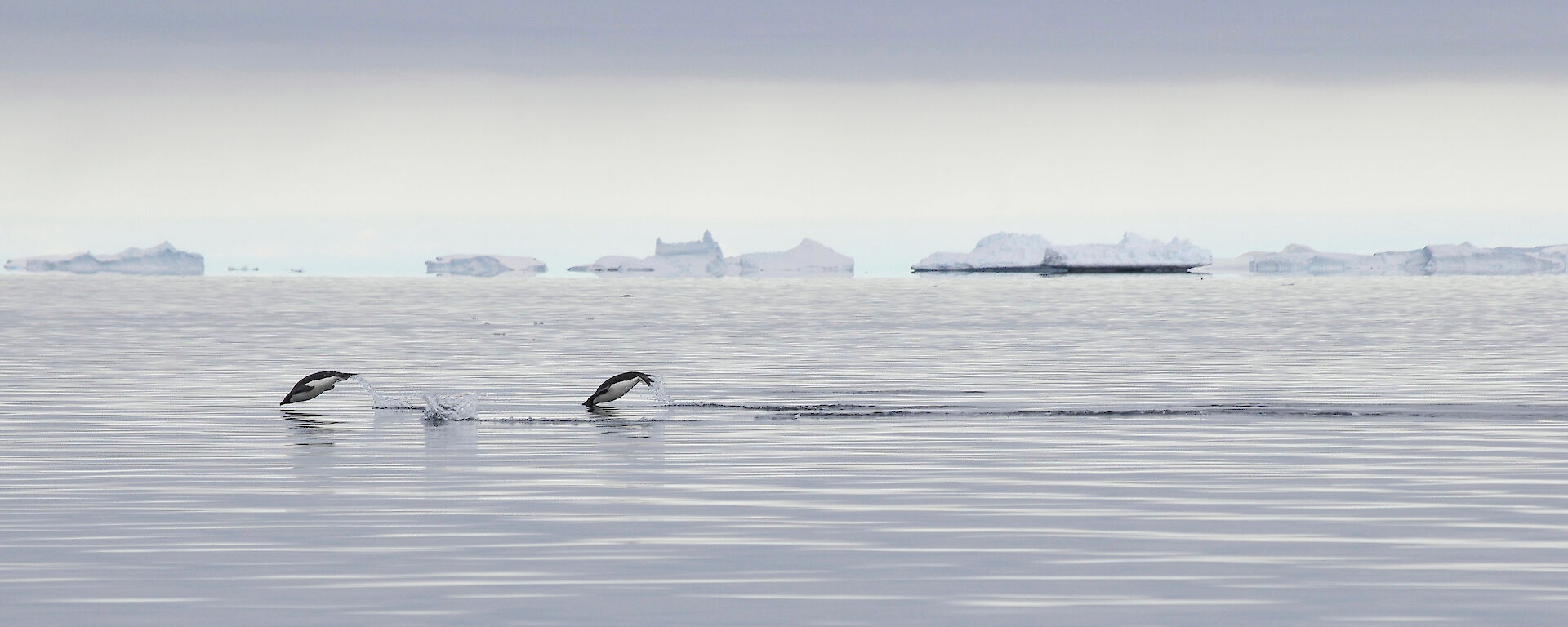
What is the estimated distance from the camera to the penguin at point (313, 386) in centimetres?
3397

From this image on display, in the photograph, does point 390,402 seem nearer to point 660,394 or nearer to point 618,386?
point 618,386

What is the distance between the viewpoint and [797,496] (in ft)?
66.7

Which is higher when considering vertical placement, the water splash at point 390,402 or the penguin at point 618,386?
the penguin at point 618,386

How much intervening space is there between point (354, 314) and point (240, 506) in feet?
283

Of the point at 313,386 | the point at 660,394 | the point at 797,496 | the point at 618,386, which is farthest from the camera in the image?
the point at 660,394

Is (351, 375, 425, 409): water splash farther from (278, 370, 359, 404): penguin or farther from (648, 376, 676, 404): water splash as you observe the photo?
(648, 376, 676, 404): water splash

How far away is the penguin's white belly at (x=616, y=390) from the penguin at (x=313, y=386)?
4.27 m

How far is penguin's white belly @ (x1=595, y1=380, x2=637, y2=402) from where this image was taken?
33531mm

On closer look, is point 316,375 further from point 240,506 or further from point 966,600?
point 966,600

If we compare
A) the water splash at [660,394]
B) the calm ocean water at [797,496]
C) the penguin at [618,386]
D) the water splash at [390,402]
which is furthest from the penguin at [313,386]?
the water splash at [660,394]

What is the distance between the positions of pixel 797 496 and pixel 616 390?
Answer: 1358cm

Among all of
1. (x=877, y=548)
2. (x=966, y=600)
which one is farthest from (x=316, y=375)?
(x=966, y=600)

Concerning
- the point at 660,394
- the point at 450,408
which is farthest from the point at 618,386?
the point at 450,408

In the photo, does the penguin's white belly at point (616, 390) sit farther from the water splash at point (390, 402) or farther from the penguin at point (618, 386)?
the water splash at point (390, 402)
